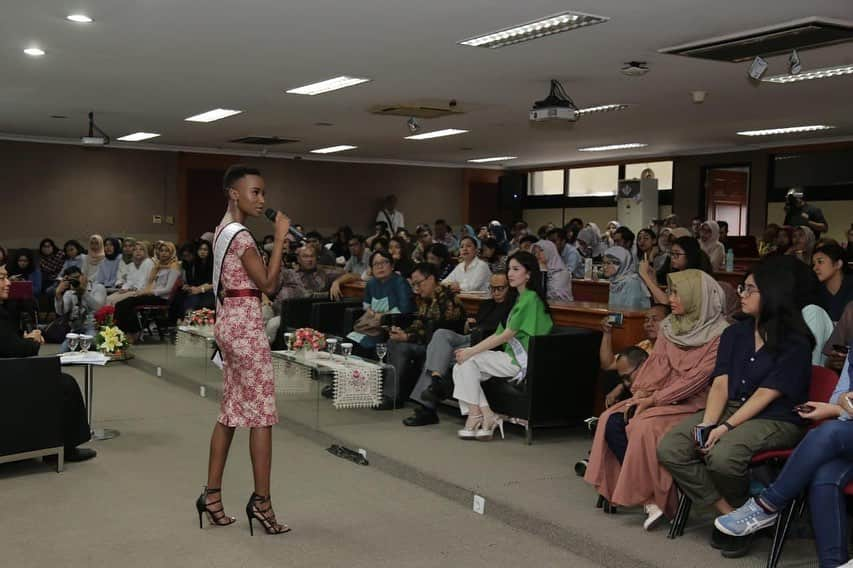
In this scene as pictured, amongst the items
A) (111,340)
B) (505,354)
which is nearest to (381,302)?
(505,354)

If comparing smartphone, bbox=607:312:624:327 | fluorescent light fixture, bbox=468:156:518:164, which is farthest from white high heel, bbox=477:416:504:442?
fluorescent light fixture, bbox=468:156:518:164

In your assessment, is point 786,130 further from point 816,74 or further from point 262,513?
point 262,513

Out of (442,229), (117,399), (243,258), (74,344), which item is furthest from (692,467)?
(442,229)

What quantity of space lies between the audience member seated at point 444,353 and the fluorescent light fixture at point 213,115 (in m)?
5.75

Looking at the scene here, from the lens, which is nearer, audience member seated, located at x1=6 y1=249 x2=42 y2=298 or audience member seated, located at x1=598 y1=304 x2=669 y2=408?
audience member seated, located at x1=598 y1=304 x2=669 y2=408

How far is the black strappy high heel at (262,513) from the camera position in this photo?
3852mm

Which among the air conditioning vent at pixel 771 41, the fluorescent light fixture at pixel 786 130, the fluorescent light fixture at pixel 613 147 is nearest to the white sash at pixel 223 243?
the air conditioning vent at pixel 771 41

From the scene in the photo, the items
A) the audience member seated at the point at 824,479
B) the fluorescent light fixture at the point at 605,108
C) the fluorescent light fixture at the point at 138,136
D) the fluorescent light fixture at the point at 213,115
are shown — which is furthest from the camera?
the fluorescent light fixture at the point at 138,136

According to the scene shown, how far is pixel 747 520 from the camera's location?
3408 mm

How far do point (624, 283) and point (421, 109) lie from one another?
11.8 feet

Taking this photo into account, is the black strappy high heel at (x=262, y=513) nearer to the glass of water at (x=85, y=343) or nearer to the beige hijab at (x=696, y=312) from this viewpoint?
the beige hijab at (x=696, y=312)

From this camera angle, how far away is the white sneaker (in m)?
3.80

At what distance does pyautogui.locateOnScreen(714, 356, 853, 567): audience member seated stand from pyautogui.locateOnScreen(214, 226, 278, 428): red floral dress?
2006mm

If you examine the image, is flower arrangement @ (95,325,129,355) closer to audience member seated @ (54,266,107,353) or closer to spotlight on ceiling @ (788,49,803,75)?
audience member seated @ (54,266,107,353)
